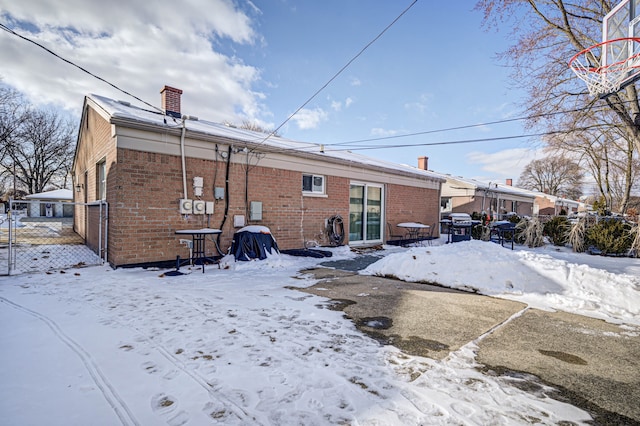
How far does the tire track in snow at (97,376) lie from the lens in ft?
5.74

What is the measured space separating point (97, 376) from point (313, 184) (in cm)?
752

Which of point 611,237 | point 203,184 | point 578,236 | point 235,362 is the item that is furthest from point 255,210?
point 611,237

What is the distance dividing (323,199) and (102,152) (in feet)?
19.7

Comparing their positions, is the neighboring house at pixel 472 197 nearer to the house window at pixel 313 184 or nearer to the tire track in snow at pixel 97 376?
the house window at pixel 313 184

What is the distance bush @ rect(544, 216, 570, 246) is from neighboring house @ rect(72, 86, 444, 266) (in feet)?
21.4

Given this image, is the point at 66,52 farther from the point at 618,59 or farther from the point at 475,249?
the point at 618,59

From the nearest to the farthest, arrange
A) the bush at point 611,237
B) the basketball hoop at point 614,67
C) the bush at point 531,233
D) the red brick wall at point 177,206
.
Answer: the basketball hoop at point 614,67, the red brick wall at point 177,206, the bush at point 611,237, the bush at point 531,233

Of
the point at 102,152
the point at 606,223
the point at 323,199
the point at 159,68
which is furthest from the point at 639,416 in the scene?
the point at 159,68

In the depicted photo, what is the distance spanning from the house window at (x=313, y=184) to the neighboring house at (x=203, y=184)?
32 millimetres

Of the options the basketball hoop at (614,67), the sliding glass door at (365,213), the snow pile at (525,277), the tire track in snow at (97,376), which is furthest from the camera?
the sliding glass door at (365,213)

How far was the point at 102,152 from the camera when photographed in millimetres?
7363

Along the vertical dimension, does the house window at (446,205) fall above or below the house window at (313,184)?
below

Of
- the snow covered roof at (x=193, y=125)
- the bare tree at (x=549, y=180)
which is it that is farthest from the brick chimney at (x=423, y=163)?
the bare tree at (x=549, y=180)

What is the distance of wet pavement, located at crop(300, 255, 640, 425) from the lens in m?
2.15
